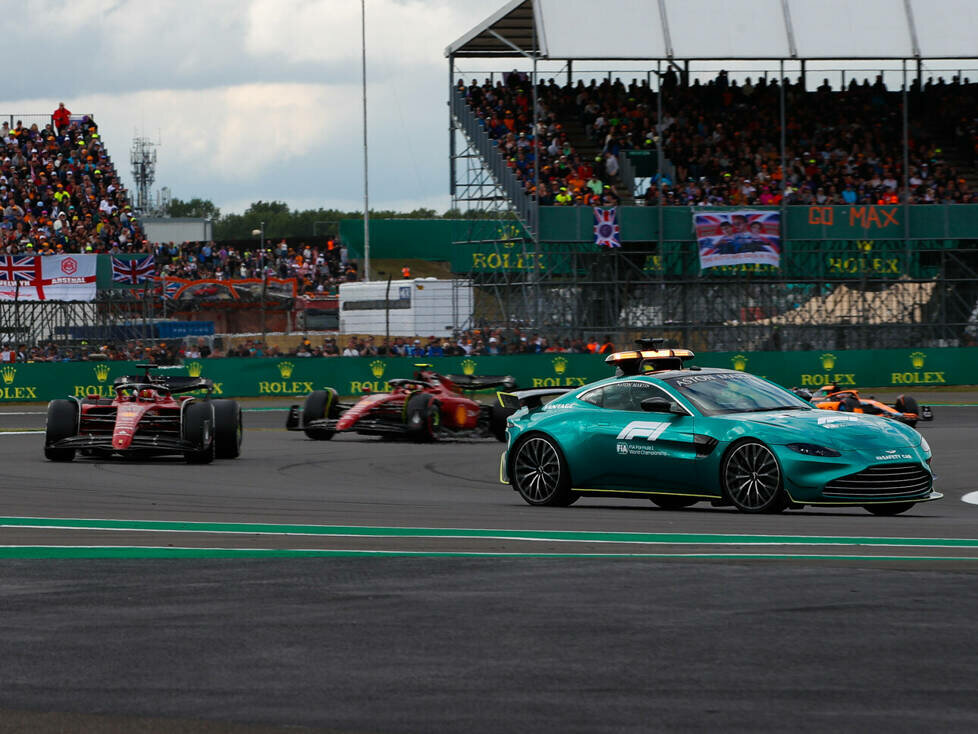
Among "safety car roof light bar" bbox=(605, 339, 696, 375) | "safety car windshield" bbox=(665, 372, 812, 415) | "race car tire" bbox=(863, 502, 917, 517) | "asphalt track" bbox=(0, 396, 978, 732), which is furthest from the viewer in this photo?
"safety car roof light bar" bbox=(605, 339, 696, 375)

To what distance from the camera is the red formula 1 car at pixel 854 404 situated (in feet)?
64.3

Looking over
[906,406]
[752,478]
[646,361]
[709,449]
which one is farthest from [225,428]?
[906,406]

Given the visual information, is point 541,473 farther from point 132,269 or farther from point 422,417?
point 132,269

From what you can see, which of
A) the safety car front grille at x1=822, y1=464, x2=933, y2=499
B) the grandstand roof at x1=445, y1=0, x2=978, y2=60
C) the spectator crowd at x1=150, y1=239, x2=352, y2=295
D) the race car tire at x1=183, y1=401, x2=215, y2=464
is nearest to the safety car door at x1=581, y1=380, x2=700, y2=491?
the safety car front grille at x1=822, y1=464, x2=933, y2=499

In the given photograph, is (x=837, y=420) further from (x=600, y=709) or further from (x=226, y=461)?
(x=226, y=461)

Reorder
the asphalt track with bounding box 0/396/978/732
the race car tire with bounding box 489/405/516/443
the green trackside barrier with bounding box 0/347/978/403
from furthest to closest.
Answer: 1. the green trackside barrier with bounding box 0/347/978/403
2. the race car tire with bounding box 489/405/516/443
3. the asphalt track with bounding box 0/396/978/732

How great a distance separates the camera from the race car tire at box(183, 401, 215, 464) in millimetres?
18609

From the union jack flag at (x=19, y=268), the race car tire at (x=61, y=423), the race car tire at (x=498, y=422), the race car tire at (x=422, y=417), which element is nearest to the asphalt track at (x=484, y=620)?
the race car tire at (x=61, y=423)

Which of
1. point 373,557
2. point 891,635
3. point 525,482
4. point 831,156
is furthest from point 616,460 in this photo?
point 831,156

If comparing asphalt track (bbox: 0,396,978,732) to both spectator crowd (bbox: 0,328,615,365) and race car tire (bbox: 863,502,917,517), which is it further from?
spectator crowd (bbox: 0,328,615,365)

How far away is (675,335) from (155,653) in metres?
32.1

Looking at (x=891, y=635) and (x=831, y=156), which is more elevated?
(x=831, y=156)

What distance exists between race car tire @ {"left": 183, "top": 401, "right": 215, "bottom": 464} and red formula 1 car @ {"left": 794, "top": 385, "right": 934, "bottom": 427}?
A: 7.05 metres

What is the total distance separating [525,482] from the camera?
13.4 metres
